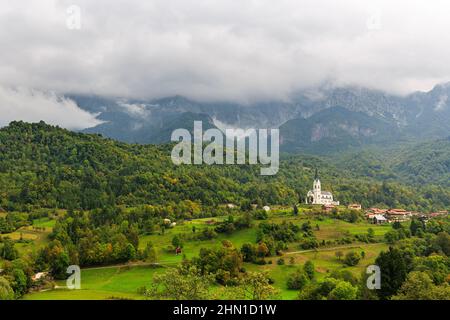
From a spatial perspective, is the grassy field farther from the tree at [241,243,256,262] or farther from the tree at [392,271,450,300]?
the tree at [392,271,450,300]

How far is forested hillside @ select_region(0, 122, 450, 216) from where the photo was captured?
130 m

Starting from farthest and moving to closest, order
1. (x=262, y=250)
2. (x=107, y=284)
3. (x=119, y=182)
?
1. (x=119, y=182)
2. (x=262, y=250)
3. (x=107, y=284)

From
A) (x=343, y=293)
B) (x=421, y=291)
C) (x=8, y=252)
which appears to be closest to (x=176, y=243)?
(x=8, y=252)

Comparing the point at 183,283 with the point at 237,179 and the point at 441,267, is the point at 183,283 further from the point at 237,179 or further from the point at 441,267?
the point at 237,179

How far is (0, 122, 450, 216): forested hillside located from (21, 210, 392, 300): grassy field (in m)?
18.2

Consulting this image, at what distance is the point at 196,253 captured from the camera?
3435 inches

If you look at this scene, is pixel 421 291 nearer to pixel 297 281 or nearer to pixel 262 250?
pixel 297 281

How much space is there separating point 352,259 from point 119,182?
8538 centimetres

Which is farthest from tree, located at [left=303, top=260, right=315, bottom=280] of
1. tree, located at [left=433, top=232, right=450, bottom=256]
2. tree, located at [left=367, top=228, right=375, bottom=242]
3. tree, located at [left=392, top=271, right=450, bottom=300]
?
tree, located at [left=367, top=228, right=375, bottom=242]

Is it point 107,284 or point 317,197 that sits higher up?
point 317,197

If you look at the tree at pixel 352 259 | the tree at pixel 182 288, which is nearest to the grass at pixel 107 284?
the tree at pixel 182 288
